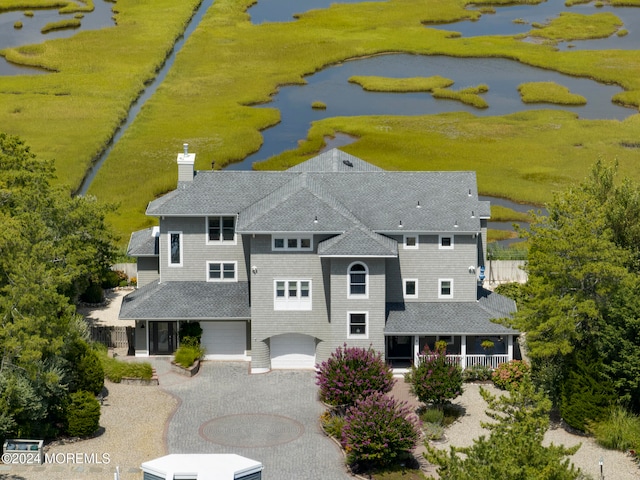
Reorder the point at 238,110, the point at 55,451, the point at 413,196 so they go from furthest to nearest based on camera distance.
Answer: the point at 238,110
the point at 413,196
the point at 55,451

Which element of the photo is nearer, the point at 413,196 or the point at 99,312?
the point at 413,196

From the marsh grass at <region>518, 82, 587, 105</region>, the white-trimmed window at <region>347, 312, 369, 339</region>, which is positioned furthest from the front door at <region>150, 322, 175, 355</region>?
the marsh grass at <region>518, 82, 587, 105</region>

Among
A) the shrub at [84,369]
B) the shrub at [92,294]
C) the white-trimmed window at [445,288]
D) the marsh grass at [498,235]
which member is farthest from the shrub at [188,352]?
the marsh grass at [498,235]

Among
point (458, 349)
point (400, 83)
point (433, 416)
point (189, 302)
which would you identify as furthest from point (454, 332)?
point (400, 83)

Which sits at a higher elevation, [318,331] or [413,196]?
[413,196]

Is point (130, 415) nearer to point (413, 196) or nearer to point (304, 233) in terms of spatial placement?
point (304, 233)

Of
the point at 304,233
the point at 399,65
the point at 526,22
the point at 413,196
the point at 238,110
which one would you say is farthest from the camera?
the point at 526,22

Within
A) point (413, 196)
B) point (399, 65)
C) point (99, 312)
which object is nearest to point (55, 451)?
point (99, 312)
